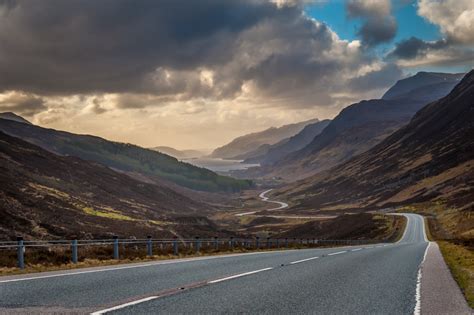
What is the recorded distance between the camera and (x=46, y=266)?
20.5 meters

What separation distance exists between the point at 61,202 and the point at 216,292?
351 ft

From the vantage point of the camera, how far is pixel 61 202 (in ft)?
366

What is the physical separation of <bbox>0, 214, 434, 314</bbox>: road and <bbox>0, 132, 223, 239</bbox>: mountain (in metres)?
48.5

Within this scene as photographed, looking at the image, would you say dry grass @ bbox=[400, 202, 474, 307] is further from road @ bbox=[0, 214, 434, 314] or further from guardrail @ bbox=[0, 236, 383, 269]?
guardrail @ bbox=[0, 236, 383, 269]

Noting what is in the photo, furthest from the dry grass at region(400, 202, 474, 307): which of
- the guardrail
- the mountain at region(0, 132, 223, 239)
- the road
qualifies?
the mountain at region(0, 132, 223, 239)

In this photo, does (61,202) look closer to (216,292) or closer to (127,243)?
(127,243)

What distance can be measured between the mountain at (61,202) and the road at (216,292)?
4848 centimetres

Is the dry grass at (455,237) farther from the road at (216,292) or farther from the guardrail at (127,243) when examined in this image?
the guardrail at (127,243)

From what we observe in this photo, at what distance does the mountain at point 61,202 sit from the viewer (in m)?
72.7

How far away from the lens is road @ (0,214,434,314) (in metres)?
9.95

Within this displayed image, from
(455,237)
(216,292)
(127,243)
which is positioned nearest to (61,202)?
(127,243)

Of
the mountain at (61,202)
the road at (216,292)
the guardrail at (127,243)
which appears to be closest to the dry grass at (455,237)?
the road at (216,292)

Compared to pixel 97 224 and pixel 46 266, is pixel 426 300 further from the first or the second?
pixel 97 224

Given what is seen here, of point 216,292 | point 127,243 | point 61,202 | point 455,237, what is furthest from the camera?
point 61,202
